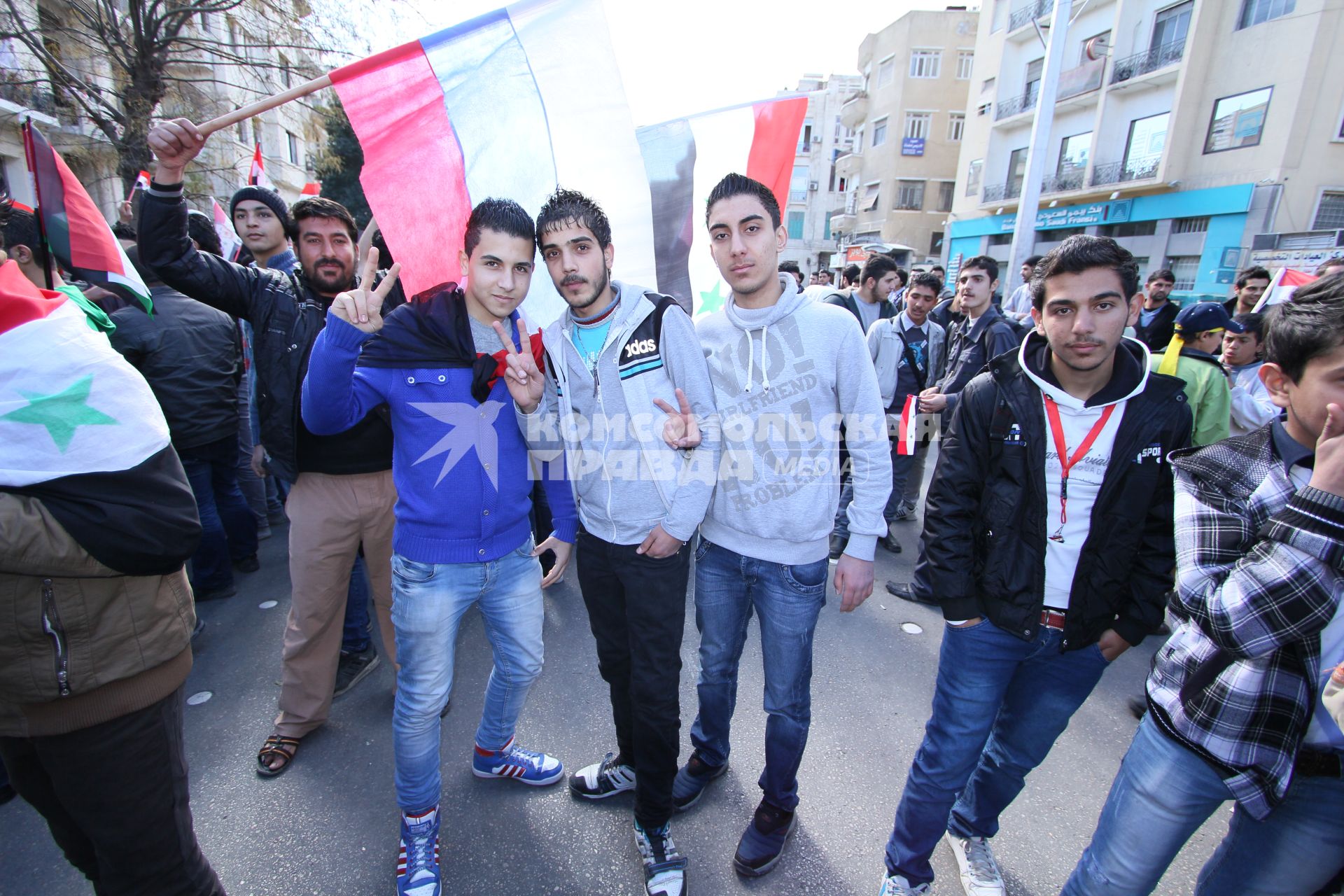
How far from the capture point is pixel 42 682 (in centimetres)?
131

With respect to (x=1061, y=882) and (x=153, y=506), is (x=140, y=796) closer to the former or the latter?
(x=153, y=506)

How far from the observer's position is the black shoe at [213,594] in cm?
381

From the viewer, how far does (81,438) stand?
1.31 m

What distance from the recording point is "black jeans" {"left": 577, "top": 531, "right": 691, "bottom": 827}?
1986 millimetres

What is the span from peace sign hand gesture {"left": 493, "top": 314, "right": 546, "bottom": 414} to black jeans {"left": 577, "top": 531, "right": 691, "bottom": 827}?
513 mm

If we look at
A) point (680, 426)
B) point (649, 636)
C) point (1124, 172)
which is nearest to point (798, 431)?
point (680, 426)

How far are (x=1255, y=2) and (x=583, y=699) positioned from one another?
2598cm

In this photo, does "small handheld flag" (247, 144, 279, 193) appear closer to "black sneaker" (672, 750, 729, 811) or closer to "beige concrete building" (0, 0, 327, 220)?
"black sneaker" (672, 750, 729, 811)

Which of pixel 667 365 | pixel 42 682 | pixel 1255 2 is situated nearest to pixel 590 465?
pixel 667 365

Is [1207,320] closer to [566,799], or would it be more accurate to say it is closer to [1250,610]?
[1250,610]

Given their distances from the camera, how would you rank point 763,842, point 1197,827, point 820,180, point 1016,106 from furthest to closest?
point 820,180 → point 1016,106 → point 763,842 → point 1197,827

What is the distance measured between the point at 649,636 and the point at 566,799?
3.09 feet

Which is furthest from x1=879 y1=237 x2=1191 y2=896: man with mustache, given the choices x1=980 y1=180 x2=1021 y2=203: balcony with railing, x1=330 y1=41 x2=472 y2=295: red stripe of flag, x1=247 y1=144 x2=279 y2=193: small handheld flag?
x1=980 y1=180 x2=1021 y2=203: balcony with railing

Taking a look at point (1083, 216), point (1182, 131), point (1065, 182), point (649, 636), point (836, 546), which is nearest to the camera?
point (649, 636)
